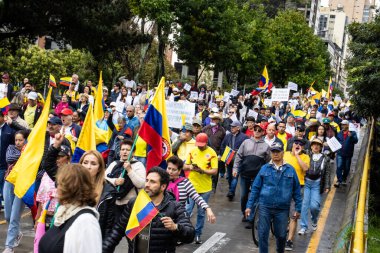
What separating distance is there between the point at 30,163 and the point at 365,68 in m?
9.76

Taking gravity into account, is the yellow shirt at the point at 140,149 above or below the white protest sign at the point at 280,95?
below

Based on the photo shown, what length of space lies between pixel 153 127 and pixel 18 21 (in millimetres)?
20858

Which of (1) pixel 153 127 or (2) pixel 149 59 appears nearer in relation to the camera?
(1) pixel 153 127

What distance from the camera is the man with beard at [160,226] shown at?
17.9 feet

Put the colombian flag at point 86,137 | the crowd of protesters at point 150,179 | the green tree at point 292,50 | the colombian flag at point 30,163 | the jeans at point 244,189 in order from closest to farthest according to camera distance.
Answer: the crowd of protesters at point 150,179
the colombian flag at point 86,137
the colombian flag at point 30,163
the jeans at point 244,189
the green tree at point 292,50

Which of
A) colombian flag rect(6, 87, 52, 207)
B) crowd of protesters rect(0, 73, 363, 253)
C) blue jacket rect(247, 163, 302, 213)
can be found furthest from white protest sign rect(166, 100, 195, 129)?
colombian flag rect(6, 87, 52, 207)

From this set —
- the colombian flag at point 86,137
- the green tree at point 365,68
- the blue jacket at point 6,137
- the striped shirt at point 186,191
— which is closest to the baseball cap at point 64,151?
the colombian flag at point 86,137

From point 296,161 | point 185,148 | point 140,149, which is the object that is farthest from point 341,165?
point 140,149

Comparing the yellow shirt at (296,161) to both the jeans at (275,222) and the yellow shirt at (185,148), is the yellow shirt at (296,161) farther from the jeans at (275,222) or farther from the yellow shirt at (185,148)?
the jeans at (275,222)

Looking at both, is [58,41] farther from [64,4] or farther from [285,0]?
[285,0]

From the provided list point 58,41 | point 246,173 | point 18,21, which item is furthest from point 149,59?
point 246,173

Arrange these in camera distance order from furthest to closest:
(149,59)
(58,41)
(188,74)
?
1. (188,74)
2. (149,59)
3. (58,41)

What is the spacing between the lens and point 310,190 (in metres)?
11.5

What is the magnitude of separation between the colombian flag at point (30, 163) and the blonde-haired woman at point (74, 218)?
13.3ft
